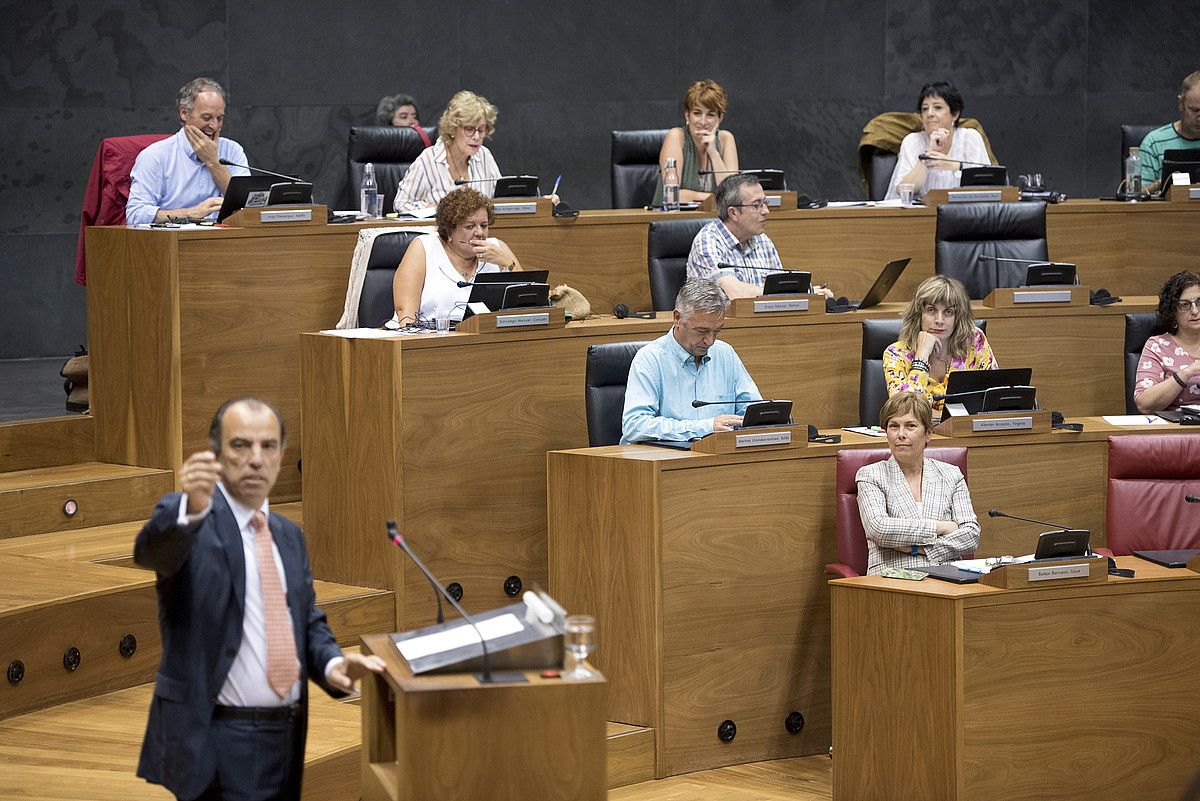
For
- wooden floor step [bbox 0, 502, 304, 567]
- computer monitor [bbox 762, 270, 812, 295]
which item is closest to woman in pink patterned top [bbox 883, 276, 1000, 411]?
computer monitor [bbox 762, 270, 812, 295]

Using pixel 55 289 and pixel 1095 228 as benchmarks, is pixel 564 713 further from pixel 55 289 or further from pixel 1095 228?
pixel 55 289

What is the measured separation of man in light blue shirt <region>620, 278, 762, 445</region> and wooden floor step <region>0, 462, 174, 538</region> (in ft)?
4.60

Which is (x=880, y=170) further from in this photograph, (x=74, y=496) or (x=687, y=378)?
(x=74, y=496)

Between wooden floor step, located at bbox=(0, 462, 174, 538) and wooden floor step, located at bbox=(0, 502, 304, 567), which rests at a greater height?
wooden floor step, located at bbox=(0, 462, 174, 538)

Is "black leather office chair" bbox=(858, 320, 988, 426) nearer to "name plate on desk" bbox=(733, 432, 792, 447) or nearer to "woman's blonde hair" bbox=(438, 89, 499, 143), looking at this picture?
"name plate on desk" bbox=(733, 432, 792, 447)

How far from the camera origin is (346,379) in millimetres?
4203

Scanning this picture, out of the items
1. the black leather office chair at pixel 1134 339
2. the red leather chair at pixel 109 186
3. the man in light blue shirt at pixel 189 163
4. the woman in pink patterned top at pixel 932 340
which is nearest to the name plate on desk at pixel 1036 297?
the black leather office chair at pixel 1134 339

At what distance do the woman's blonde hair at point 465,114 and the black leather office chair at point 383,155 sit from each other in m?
0.79

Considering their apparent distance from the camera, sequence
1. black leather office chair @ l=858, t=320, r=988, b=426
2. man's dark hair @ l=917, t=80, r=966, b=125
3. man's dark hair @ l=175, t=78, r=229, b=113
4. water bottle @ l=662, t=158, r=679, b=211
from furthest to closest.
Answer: man's dark hair @ l=917, t=80, r=966, b=125, water bottle @ l=662, t=158, r=679, b=211, man's dark hair @ l=175, t=78, r=229, b=113, black leather office chair @ l=858, t=320, r=988, b=426

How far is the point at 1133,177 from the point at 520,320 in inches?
111

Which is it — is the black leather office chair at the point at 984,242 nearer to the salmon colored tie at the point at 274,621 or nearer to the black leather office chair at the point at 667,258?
the black leather office chair at the point at 667,258

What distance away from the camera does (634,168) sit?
635cm

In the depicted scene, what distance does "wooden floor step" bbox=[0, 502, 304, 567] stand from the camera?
4082 mm

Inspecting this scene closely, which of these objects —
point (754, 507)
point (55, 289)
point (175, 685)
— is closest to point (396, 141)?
point (55, 289)
